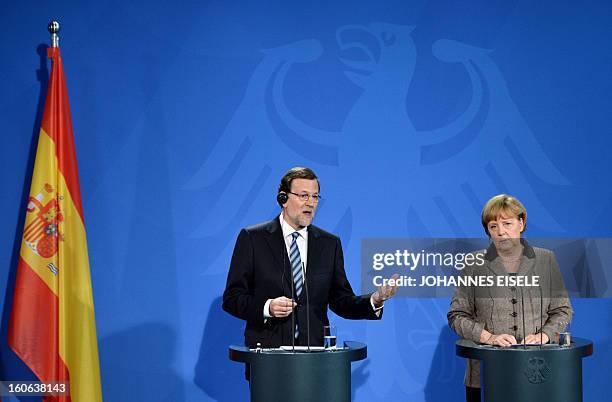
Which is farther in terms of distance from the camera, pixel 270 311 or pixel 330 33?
pixel 330 33

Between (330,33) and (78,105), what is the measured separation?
164 cm

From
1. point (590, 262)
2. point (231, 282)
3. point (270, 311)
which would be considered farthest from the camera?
point (590, 262)

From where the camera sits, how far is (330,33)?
5.05 metres

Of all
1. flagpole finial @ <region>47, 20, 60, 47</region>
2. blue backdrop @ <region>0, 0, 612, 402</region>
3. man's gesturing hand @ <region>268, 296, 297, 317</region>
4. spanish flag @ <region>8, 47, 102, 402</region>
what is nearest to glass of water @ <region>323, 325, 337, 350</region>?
man's gesturing hand @ <region>268, 296, 297, 317</region>

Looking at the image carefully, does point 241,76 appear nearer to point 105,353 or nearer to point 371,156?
point 371,156

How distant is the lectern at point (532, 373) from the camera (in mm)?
3510

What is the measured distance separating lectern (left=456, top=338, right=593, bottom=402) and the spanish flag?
2.37 m

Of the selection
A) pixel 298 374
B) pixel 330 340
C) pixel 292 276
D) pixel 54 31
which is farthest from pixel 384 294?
pixel 54 31

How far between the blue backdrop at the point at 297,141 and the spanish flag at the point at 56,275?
0.25m

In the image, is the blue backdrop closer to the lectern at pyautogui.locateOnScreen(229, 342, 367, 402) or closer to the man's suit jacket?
the man's suit jacket

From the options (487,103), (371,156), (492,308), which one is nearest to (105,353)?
(371,156)

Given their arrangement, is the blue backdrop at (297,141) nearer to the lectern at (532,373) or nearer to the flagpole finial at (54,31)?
the flagpole finial at (54,31)

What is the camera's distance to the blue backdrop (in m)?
4.95

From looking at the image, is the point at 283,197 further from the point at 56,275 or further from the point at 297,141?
the point at 56,275
